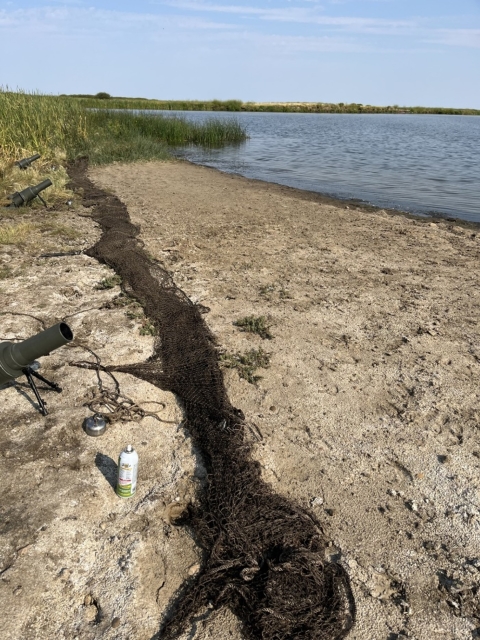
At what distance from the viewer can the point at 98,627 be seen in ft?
6.93

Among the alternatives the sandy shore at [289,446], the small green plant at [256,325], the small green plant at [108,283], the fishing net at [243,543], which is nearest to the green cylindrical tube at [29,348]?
the sandy shore at [289,446]

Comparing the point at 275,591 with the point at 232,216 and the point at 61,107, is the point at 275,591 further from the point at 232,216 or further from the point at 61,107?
the point at 61,107

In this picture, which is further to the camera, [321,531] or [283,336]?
[283,336]

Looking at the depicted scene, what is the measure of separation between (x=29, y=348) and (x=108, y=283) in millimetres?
2760

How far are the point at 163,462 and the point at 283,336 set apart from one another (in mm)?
1967

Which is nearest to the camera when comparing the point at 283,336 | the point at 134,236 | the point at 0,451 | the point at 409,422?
the point at 0,451

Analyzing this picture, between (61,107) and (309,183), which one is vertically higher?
(61,107)

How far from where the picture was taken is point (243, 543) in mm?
2455

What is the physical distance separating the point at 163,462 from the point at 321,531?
1.07 metres

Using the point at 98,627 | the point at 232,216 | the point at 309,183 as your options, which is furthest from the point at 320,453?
the point at 309,183

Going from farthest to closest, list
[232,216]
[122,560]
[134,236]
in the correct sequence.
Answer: [232,216] < [134,236] < [122,560]

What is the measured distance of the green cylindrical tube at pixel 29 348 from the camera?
2.90 metres

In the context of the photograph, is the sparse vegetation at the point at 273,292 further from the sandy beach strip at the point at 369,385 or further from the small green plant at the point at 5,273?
the small green plant at the point at 5,273

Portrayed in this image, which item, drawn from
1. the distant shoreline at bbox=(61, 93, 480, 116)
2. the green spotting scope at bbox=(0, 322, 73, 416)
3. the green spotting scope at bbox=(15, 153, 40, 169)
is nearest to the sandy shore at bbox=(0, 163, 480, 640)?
the green spotting scope at bbox=(0, 322, 73, 416)
